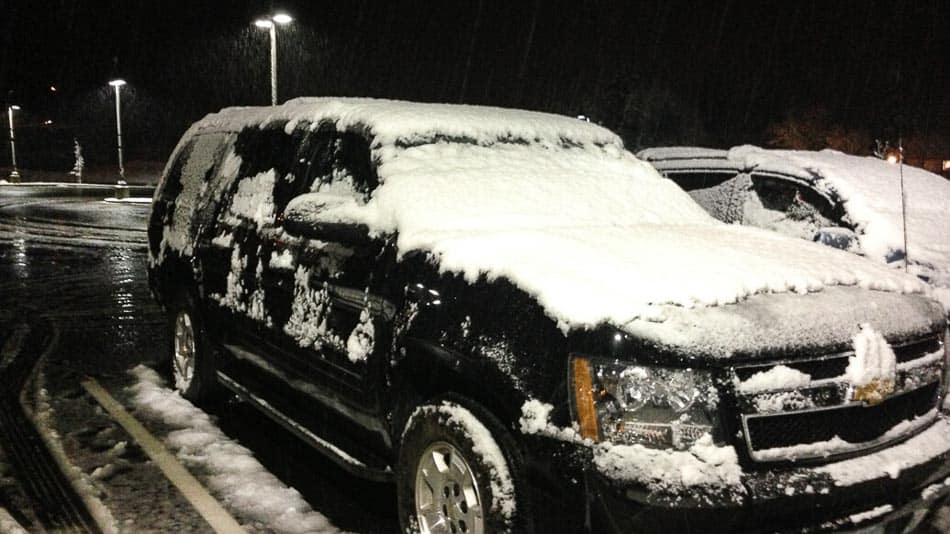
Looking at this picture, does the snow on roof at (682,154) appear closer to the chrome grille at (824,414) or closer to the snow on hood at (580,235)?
the snow on hood at (580,235)

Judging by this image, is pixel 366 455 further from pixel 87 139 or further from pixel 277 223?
pixel 87 139

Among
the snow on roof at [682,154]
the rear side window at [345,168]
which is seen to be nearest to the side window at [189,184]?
the rear side window at [345,168]

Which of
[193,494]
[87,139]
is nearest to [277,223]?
[193,494]

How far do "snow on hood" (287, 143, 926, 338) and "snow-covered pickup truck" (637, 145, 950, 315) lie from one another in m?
2.13

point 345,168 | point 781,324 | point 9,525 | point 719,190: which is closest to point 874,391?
point 781,324

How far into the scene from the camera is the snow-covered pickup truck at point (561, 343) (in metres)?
2.42

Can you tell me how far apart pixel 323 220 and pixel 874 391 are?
2.35m

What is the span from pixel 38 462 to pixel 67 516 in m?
0.82

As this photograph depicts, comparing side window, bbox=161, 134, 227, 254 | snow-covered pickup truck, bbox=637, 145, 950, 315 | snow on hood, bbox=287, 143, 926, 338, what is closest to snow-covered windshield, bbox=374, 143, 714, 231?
snow on hood, bbox=287, 143, 926, 338

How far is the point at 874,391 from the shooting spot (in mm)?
2672

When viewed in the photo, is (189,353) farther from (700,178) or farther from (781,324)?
(700,178)

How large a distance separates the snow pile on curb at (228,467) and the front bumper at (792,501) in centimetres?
174

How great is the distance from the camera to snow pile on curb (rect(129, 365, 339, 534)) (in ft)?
12.1

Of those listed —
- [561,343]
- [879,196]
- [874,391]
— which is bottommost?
[874,391]
